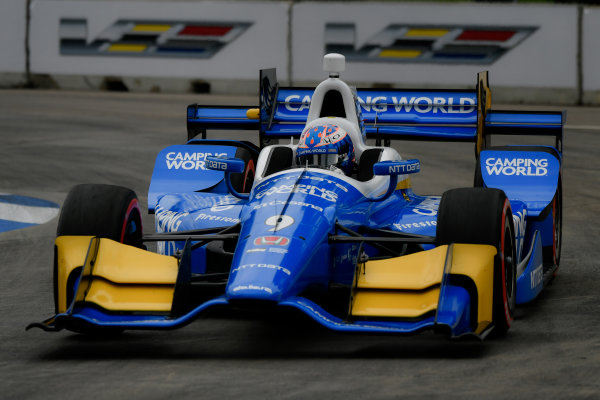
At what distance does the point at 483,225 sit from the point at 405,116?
3759 mm

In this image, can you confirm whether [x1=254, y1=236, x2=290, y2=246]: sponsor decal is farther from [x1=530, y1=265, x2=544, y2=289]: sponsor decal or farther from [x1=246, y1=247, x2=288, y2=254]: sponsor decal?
[x1=530, y1=265, x2=544, y2=289]: sponsor decal

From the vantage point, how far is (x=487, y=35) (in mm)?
23047

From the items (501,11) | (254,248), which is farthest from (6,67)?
(254,248)

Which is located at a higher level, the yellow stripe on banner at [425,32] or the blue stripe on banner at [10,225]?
the yellow stripe on banner at [425,32]

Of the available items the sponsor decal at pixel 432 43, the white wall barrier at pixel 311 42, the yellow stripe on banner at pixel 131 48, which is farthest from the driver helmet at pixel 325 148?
the yellow stripe on banner at pixel 131 48

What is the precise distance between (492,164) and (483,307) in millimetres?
2933

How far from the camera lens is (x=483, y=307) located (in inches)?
253

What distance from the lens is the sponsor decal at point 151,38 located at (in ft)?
80.7

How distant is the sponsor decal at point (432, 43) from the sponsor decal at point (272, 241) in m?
17.2

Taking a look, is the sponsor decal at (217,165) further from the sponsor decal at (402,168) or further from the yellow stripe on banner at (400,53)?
the yellow stripe on banner at (400,53)

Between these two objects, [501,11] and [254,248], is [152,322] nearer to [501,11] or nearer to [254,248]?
[254,248]

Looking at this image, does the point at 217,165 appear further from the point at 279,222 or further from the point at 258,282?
the point at 258,282

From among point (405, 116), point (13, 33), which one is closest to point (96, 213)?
point (405, 116)

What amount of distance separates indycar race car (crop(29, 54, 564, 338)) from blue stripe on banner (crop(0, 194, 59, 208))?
3433mm
